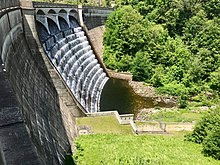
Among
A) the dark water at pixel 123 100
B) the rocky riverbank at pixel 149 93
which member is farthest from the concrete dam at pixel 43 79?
the rocky riverbank at pixel 149 93

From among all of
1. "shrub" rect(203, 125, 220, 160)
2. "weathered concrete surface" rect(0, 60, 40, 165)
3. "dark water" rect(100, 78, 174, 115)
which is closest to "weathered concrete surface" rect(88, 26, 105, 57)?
"dark water" rect(100, 78, 174, 115)

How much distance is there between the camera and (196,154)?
59.4ft

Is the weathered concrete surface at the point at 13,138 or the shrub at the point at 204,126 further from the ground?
the weathered concrete surface at the point at 13,138

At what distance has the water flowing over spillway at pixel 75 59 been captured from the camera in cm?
2466

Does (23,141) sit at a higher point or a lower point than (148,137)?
higher

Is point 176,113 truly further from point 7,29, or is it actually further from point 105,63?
point 7,29

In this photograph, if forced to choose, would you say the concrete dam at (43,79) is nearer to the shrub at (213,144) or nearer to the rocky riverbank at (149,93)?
the rocky riverbank at (149,93)

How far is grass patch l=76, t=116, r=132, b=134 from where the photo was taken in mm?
20797

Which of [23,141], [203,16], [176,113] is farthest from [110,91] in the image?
[23,141]

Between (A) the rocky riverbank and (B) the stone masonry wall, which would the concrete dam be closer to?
(B) the stone masonry wall

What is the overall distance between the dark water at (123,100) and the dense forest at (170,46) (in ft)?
9.58

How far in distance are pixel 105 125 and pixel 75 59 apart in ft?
31.6

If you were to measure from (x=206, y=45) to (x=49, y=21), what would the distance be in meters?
20.7

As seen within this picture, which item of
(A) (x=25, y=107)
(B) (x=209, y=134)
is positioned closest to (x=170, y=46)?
(B) (x=209, y=134)
